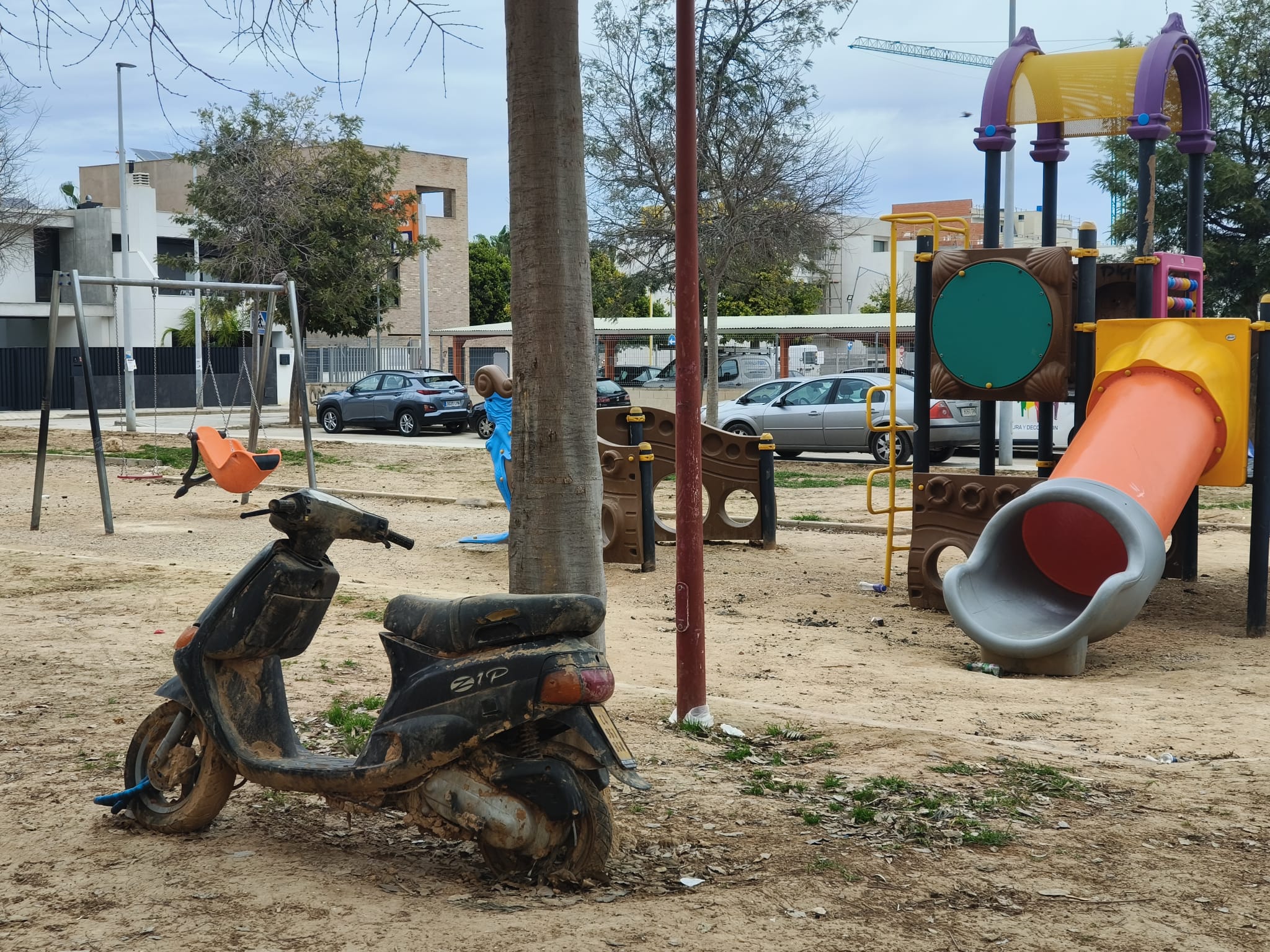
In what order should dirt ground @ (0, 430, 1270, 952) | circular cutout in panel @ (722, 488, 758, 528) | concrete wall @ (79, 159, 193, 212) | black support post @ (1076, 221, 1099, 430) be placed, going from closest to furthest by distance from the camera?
dirt ground @ (0, 430, 1270, 952) < black support post @ (1076, 221, 1099, 430) < circular cutout in panel @ (722, 488, 758, 528) < concrete wall @ (79, 159, 193, 212)

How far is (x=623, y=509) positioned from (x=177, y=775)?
709 cm

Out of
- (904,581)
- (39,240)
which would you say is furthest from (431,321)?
(904,581)

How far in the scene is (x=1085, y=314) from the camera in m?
8.88

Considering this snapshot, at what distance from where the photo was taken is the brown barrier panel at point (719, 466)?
12414mm

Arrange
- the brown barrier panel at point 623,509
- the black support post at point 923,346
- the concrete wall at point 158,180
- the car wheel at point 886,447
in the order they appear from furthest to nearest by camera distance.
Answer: the concrete wall at point 158,180 → the car wheel at point 886,447 → the brown barrier panel at point 623,509 → the black support post at point 923,346

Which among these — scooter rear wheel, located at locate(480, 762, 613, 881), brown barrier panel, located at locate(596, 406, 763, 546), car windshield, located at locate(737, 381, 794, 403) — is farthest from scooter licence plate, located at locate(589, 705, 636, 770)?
car windshield, located at locate(737, 381, 794, 403)

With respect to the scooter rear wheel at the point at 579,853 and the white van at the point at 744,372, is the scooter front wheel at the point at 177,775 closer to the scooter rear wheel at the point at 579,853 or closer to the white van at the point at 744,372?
the scooter rear wheel at the point at 579,853

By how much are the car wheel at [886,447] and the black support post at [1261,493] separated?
1203cm

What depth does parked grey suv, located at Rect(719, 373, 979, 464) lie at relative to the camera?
66.7 ft

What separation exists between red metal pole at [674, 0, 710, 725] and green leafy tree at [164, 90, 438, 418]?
2391 centimetres

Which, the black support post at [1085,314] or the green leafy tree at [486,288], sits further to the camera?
the green leafy tree at [486,288]

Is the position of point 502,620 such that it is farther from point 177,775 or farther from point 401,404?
point 401,404

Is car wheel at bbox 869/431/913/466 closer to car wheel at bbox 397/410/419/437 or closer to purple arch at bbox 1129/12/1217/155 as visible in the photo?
purple arch at bbox 1129/12/1217/155

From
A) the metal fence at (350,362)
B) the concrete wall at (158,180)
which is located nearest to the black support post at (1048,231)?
the metal fence at (350,362)
